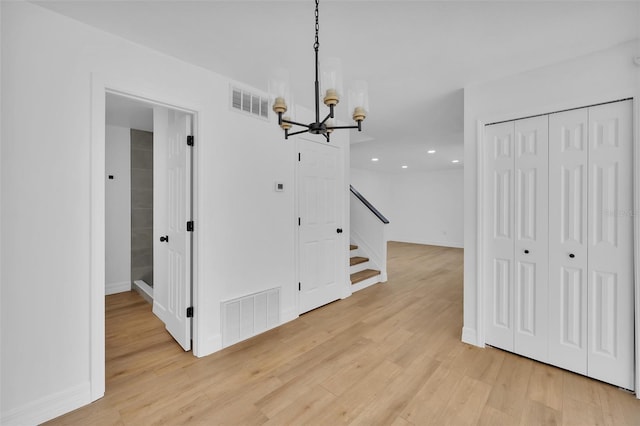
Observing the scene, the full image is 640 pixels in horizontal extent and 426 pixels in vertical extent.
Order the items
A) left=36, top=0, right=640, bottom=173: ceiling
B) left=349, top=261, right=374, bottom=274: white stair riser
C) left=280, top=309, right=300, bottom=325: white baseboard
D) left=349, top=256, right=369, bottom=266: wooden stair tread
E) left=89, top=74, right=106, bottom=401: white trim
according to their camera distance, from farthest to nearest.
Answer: left=349, top=256, right=369, bottom=266: wooden stair tread, left=349, top=261, right=374, bottom=274: white stair riser, left=280, top=309, right=300, bottom=325: white baseboard, left=89, top=74, right=106, bottom=401: white trim, left=36, top=0, right=640, bottom=173: ceiling

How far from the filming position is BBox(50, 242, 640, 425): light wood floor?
1702 mm

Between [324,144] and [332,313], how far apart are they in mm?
2166

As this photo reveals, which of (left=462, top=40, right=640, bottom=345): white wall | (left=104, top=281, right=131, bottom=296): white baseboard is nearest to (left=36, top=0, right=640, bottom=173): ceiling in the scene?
(left=462, top=40, right=640, bottom=345): white wall

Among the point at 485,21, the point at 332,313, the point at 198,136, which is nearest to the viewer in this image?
the point at 485,21

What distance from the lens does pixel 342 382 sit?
203 centimetres

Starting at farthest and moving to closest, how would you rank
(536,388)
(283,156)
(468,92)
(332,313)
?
(332,313), (283,156), (468,92), (536,388)

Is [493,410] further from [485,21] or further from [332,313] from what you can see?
[485,21]

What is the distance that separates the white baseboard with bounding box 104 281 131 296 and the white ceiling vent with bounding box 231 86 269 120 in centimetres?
337

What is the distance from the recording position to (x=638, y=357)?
188 cm

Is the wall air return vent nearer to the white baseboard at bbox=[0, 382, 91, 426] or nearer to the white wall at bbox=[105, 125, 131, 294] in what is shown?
the white baseboard at bbox=[0, 382, 91, 426]

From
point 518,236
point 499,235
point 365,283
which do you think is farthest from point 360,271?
point 518,236

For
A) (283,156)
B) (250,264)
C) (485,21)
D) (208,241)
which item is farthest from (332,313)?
(485,21)

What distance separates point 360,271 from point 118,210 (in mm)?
4002

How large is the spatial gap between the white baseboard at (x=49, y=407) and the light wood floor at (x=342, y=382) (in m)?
0.07
